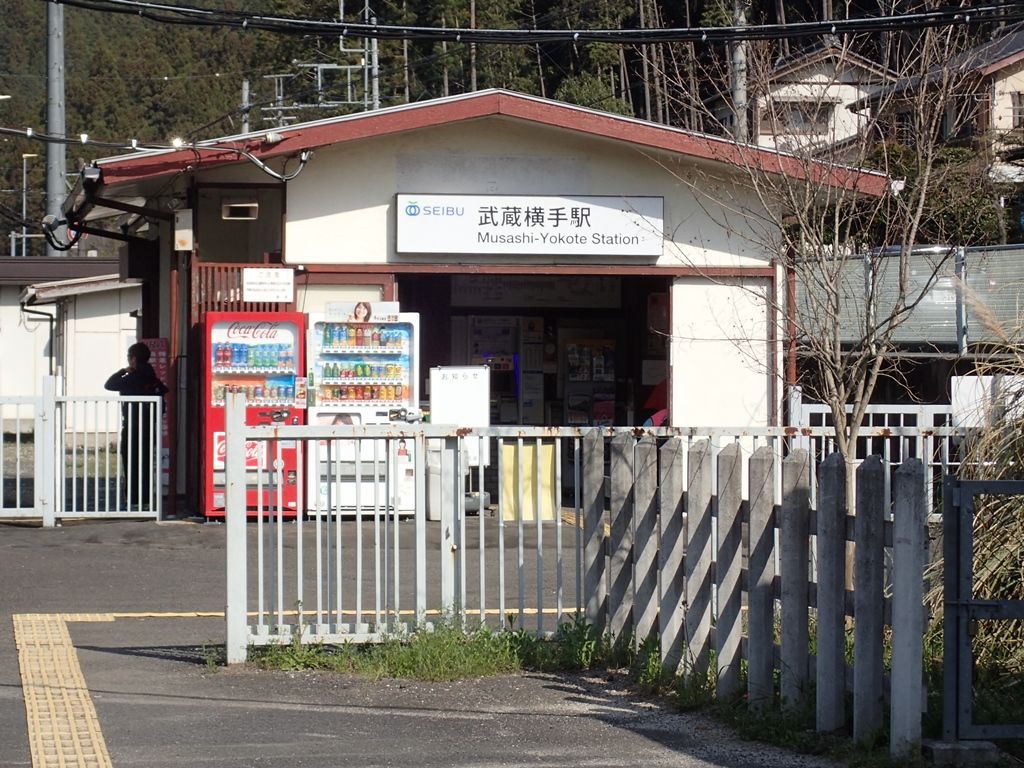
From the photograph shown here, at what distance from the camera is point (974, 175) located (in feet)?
55.8

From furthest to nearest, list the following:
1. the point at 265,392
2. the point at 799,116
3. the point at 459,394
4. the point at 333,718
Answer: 1. the point at 459,394
2. the point at 265,392
3. the point at 799,116
4. the point at 333,718

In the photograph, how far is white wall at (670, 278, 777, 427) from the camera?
16.3 metres

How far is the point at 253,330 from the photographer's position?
15047 mm

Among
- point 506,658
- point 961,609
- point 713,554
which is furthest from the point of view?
point 506,658

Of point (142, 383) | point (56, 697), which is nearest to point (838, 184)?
point (56, 697)

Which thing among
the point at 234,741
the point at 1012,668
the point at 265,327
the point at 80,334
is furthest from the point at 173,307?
the point at 80,334

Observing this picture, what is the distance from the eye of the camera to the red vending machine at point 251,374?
15.0m

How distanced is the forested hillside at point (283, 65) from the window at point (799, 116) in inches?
169

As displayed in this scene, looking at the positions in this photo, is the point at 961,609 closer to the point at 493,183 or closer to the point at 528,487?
the point at 528,487

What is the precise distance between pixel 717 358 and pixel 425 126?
426 cm

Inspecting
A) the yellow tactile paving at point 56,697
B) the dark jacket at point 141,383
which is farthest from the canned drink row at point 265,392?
the yellow tactile paving at point 56,697

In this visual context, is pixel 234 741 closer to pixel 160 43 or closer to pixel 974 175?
pixel 974 175

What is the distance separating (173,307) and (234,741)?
10037 mm

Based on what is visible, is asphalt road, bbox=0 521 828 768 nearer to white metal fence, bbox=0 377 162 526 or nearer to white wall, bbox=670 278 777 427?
white metal fence, bbox=0 377 162 526
